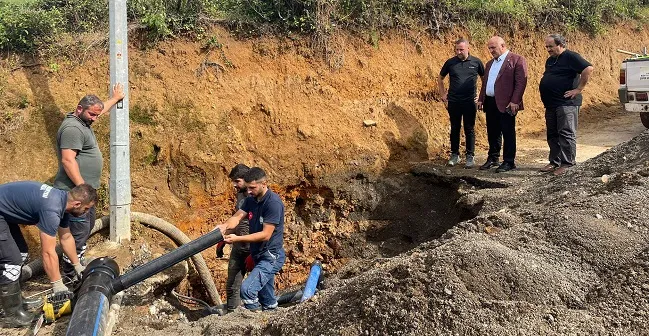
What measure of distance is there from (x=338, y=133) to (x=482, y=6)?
15.1ft

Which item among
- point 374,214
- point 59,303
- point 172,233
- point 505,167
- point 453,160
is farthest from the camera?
point 453,160

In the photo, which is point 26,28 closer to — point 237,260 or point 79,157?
point 79,157

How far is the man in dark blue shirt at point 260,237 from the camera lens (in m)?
5.45

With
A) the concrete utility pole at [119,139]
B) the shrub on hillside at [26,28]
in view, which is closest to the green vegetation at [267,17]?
the shrub on hillside at [26,28]

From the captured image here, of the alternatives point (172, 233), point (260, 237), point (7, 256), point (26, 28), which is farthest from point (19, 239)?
point (26, 28)

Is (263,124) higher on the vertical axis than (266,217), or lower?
higher

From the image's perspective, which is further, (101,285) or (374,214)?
(374,214)

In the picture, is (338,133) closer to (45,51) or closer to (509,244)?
(45,51)

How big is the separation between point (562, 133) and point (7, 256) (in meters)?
6.58

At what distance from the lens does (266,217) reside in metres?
5.54

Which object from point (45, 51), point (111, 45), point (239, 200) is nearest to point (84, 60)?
point (45, 51)

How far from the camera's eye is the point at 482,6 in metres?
11.4

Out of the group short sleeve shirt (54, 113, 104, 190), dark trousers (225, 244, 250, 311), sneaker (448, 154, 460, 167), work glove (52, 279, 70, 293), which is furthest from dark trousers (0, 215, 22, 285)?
sneaker (448, 154, 460, 167)

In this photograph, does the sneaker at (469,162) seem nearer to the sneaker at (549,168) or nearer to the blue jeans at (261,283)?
the sneaker at (549,168)
